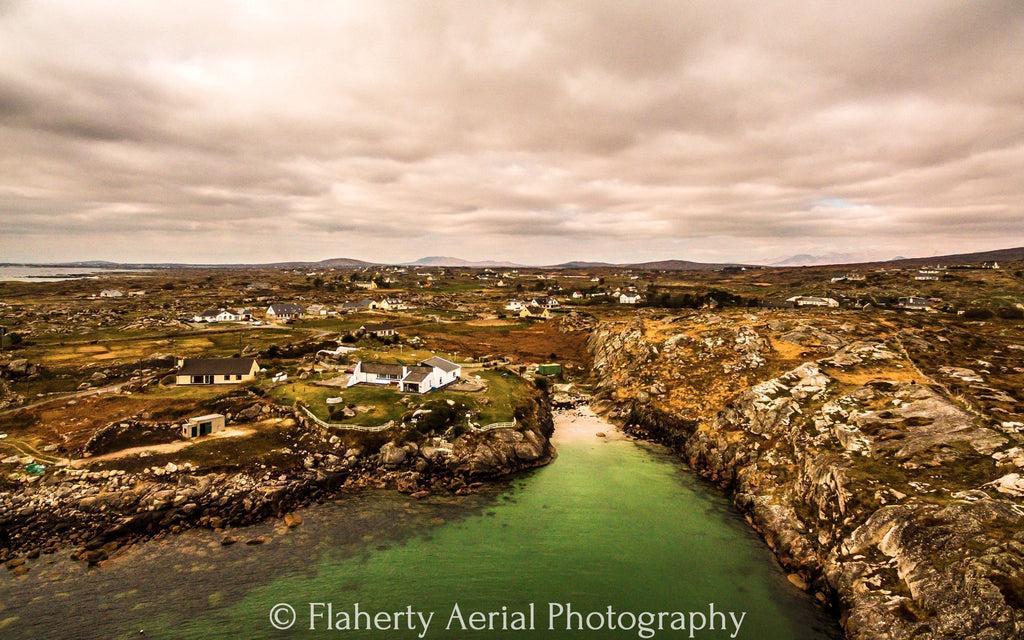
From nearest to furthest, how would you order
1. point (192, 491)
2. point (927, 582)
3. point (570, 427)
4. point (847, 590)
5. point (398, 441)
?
point (927, 582)
point (847, 590)
point (192, 491)
point (398, 441)
point (570, 427)

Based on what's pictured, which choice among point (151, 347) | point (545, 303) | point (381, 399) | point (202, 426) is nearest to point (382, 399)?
point (381, 399)

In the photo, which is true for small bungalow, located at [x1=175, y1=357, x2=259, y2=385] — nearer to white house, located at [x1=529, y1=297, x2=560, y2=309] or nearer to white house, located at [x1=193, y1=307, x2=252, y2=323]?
white house, located at [x1=193, y1=307, x2=252, y2=323]

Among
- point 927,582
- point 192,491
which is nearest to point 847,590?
point 927,582

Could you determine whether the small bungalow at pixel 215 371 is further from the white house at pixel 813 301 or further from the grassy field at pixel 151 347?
the white house at pixel 813 301

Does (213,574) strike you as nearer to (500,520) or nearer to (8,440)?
(500,520)

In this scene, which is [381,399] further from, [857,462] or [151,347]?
[151,347]

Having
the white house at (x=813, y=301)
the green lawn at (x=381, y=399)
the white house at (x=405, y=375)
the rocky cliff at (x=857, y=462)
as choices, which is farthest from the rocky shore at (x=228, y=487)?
the white house at (x=813, y=301)
